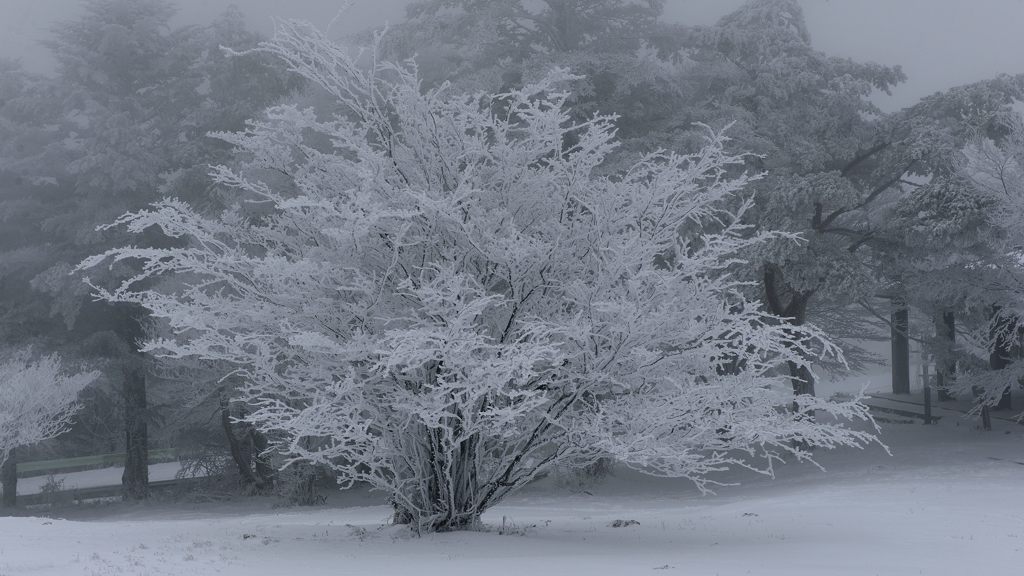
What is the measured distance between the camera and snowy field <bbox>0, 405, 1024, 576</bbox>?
8266 mm

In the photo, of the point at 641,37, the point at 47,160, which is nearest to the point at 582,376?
the point at 641,37

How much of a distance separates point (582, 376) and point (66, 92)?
22874 millimetres

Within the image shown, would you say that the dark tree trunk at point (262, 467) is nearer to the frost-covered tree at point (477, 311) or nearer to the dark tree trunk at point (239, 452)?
the dark tree trunk at point (239, 452)

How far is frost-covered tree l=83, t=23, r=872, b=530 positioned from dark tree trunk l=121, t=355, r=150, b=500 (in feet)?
52.4

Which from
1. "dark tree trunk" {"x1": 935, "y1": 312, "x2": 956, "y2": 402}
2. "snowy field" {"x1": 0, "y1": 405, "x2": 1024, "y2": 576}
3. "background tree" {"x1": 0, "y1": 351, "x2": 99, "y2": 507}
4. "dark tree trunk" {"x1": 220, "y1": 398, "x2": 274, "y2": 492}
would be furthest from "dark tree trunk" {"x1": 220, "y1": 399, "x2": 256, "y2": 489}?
"dark tree trunk" {"x1": 935, "y1": 312, "x2": 956, "y2": 402}

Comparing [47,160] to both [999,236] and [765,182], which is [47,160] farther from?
[999,236]

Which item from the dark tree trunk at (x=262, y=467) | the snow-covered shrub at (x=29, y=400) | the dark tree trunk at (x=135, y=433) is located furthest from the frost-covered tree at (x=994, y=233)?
the dark tree trunk at (x=135, y=433)

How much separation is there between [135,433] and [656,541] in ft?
61.9

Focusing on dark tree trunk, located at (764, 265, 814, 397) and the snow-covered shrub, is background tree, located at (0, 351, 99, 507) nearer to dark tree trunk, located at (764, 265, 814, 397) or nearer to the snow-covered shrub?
the snow-covered shrub

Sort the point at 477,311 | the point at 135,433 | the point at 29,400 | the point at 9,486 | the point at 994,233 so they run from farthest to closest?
the point at 135,433 < the point at 9,486 < the point at 29,400 < the point at 994,233 < the point at 477,311

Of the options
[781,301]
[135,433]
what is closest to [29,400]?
[135,433]

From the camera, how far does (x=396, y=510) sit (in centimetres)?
1189

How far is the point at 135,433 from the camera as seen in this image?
1021 inches

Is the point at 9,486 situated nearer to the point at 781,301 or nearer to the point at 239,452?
the point at 239,452
